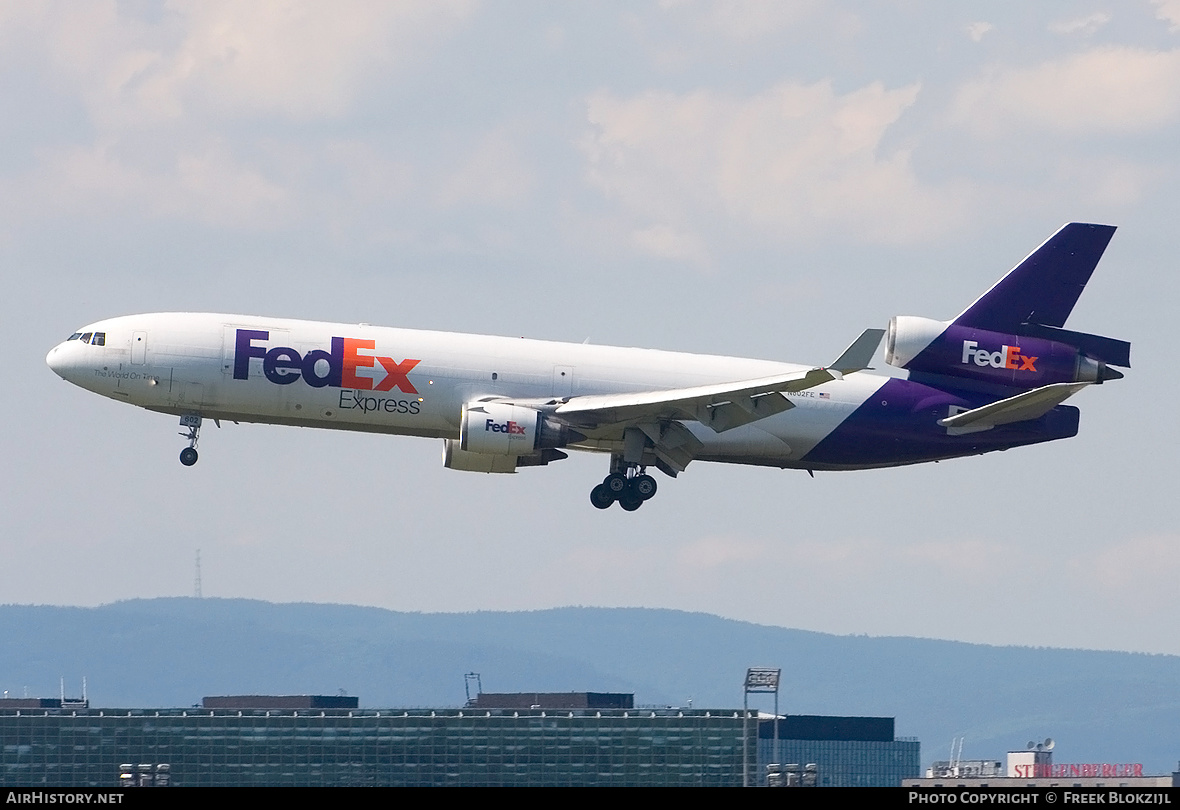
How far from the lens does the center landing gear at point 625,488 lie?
206 feet

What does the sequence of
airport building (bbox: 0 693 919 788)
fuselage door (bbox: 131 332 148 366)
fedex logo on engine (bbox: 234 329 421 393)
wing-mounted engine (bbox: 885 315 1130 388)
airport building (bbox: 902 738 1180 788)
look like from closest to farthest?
fedex logo on engine (bbox: 234 329 421 393) < fuselage door (bbox: 131 332 148 366) < wing-mounted engine (bbox: 885 315 1130 388) < airport building (bbox: 0 693 919 788) < airport building (bbox: 902 738 1180 788)

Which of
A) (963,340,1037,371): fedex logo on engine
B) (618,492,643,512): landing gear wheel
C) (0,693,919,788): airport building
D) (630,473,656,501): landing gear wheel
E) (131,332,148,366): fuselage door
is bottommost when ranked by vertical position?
(0,693,919,788): airport building

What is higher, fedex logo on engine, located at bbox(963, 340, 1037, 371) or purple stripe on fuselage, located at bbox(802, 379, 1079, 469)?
fedex logo on engine, located at bbox(963, 340, 1037, 371)

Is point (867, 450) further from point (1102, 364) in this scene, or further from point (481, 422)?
point (481, 422)

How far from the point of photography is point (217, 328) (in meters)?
58.8

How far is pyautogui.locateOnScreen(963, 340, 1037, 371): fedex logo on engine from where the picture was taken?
6450 cm

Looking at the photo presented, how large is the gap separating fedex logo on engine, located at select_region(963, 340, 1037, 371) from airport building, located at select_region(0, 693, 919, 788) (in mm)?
23729

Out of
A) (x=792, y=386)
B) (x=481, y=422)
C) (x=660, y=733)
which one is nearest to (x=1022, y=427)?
(x=792, y=386)

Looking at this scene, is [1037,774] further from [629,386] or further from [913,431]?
[629,386]

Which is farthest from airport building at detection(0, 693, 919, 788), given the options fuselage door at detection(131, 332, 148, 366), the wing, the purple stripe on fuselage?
fuselage door at detection(131, 332, 148, 366)

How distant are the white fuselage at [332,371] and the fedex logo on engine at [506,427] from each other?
1.48 m

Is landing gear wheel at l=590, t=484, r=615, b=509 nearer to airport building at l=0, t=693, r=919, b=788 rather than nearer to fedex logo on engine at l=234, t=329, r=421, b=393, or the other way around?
fedex logo on engine at l=234, t=329, r=421, b=393

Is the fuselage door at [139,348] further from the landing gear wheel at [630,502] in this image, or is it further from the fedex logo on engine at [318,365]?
the landing gear wheel at [630,502]

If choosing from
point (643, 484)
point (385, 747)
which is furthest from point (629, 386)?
point (385, 747)
